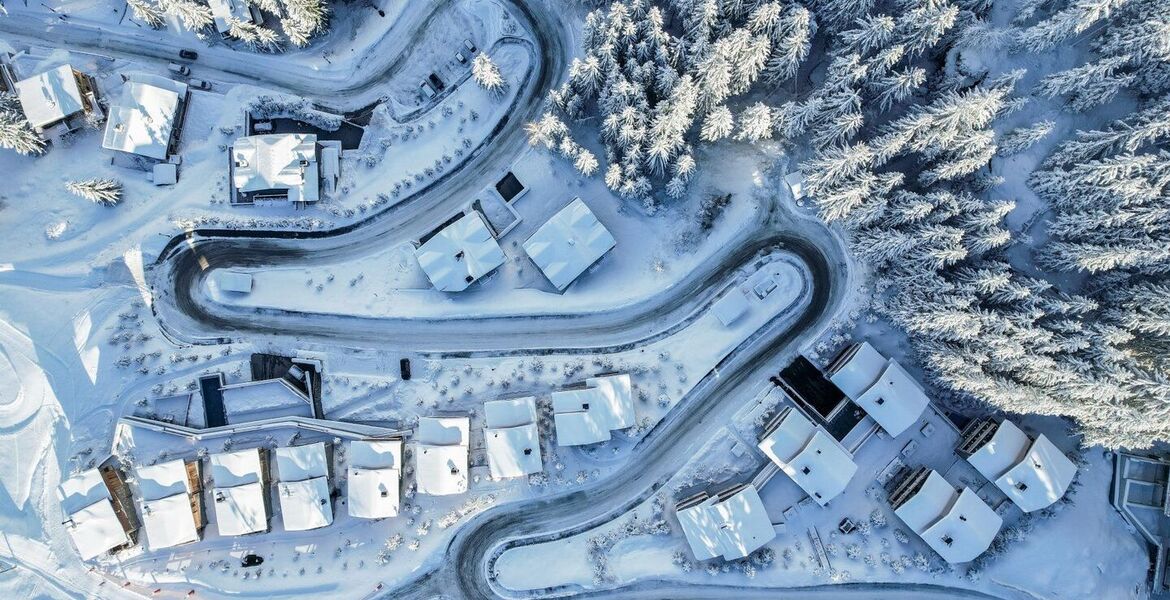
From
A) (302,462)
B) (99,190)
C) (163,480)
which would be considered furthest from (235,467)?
(99,190)

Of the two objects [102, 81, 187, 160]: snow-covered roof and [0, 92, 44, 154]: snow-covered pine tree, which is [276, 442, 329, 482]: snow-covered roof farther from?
[0, 92, 44, 154]: snow-covered pine tree

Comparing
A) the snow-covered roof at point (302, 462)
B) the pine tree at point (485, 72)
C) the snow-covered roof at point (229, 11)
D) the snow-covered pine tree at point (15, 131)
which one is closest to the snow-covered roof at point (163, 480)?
the snow-covered roof at point (302, 462)

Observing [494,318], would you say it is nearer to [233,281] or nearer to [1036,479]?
[233,281]

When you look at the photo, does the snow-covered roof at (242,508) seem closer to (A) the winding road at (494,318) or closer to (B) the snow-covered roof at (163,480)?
(B) the snow-covered roof at (163,480)

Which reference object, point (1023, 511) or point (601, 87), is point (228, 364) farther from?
point (1023, 511)

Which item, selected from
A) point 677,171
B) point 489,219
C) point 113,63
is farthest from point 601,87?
point 113,63

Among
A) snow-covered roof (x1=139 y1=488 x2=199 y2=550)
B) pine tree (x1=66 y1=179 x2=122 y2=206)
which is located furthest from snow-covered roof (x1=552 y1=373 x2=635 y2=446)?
pine tree (x1=66 y1=179 x2=122 y2=206)
